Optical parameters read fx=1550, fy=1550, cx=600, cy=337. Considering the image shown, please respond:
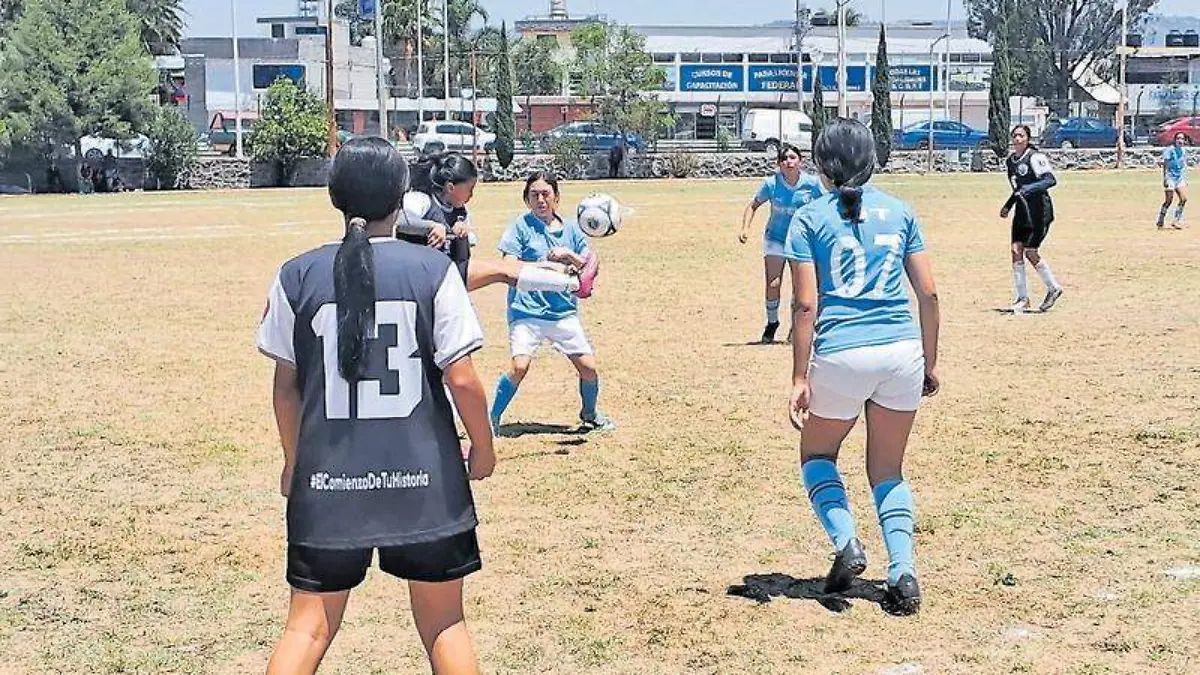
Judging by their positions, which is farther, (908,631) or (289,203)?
(289,203)

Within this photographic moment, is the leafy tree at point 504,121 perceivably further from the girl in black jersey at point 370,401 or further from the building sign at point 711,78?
the girl in black jersey at point 370,401

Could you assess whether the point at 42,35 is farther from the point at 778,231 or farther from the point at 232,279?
the point at 778,231

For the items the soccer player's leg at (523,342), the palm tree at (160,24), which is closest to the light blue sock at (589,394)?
the soccer player's leg at (523,342)

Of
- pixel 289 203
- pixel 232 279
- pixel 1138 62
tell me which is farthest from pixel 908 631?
pixel 1138 62

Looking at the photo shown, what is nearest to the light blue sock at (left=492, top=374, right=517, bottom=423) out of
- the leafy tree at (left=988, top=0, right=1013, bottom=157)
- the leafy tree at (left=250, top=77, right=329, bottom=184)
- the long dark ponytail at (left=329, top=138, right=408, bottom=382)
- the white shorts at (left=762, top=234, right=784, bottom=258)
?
the white shorts at (left=762, top=234, right=784, bottom=258)

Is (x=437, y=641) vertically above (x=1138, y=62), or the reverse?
(x=1138, y=62)

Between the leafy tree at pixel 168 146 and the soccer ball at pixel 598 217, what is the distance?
191ft

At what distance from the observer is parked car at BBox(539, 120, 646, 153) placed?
228 ft

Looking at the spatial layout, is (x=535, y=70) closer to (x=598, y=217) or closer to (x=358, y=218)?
(x=598, y=217)

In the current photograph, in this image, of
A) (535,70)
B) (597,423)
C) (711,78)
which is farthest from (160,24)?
(597,423)

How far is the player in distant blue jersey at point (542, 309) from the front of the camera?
9656 mm

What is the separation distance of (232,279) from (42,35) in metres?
47.4

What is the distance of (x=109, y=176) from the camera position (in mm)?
64562

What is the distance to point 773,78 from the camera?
9356cm
